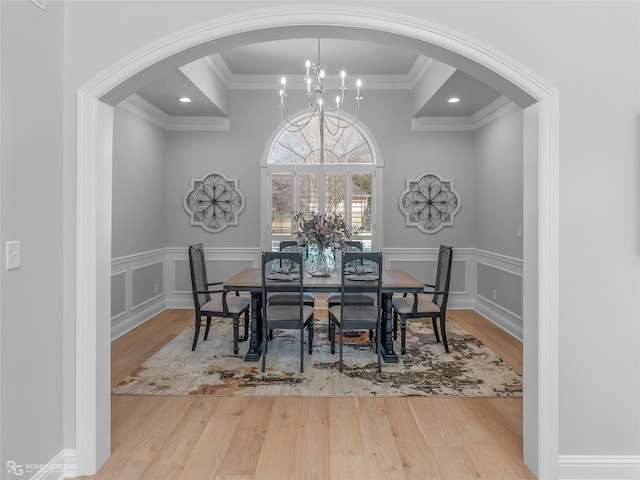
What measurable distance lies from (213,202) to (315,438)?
4276mm

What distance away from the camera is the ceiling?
15.7 feet

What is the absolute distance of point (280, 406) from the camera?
3.00 m

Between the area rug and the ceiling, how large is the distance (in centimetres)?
273

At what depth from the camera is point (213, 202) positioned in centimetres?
619
